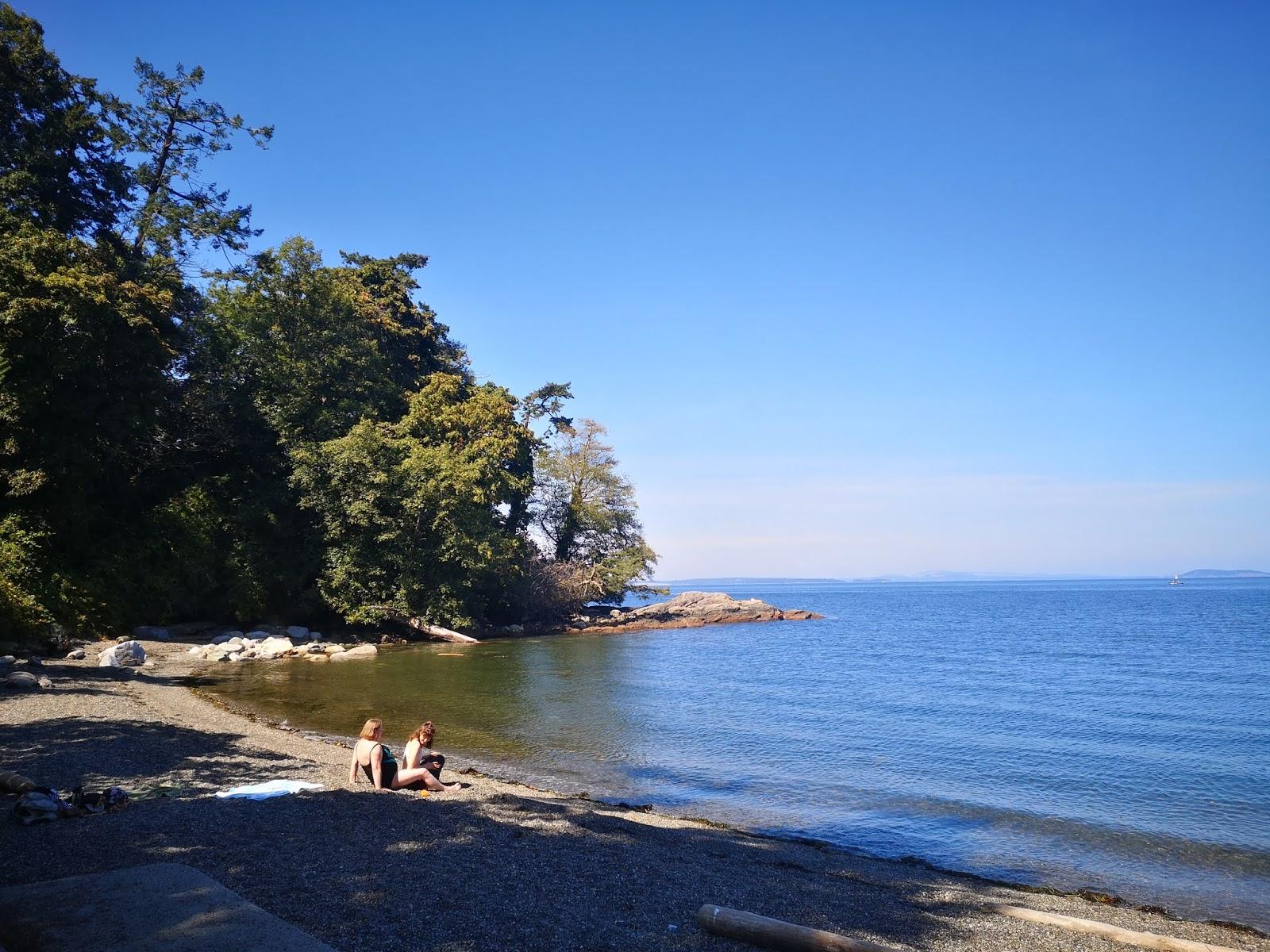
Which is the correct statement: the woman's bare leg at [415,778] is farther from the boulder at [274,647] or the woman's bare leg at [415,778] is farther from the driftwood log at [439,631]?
the driftwood log at [439,631]

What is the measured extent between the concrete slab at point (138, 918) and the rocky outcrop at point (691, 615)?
50.8m

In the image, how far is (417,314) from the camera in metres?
54.4

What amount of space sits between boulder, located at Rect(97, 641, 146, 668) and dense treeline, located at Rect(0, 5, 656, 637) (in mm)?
3340

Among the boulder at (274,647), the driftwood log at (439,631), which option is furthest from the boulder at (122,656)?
the driftwood log at (439,631)

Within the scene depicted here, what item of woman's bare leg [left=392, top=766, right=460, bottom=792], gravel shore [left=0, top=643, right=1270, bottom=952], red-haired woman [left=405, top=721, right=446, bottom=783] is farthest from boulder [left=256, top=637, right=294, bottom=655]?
woman's bare leg [left=392, top=766, right=460, bottom=792]

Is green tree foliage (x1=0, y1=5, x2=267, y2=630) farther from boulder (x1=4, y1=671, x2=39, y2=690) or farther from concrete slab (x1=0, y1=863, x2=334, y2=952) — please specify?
concrete slab (x1=0, y1=863, x2=334, y2=952)

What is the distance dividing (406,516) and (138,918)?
35.4 metres

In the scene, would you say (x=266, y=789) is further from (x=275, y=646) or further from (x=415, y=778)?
(x=275, y=646)

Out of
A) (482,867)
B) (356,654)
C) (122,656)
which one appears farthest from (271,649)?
(482,867)

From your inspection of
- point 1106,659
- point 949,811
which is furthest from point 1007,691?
point 949,811

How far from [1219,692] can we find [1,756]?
117 feet

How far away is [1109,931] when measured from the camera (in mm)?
8211

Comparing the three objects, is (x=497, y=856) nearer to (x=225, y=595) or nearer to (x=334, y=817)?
(x=334, y=817)

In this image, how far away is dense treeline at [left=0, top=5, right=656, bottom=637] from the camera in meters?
26.7
